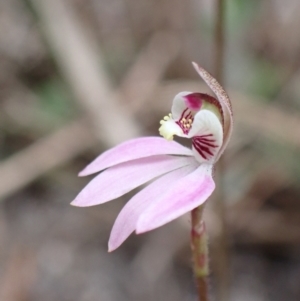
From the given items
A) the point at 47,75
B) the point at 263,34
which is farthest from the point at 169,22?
the point at 47,75

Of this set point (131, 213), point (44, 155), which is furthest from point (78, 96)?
point (131, 213)

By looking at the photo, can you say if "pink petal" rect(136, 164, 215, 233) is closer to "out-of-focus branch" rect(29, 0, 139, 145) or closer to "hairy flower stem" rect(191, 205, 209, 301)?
"hairy flower stem" rect(191, 205, 209, 301)

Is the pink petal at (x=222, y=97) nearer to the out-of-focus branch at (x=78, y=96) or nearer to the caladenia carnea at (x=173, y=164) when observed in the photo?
the caladenia carnea at (x=173, y=164)

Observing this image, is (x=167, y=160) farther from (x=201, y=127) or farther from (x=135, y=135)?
(x=135, y=135)

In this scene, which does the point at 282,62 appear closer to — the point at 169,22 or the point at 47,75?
the point at 169,22

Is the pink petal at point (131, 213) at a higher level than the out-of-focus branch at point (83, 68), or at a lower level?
lower

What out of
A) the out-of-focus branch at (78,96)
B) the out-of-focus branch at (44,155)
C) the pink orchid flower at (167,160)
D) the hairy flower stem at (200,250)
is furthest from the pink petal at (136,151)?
the out-of-focus branch at (44,155)

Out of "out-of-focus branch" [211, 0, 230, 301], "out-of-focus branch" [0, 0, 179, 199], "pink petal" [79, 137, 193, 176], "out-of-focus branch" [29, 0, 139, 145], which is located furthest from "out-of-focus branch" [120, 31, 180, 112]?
"pink petal" [79, 137, 193, 176]
